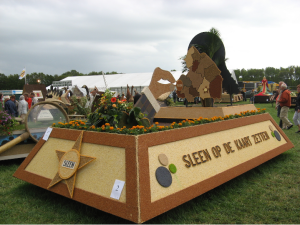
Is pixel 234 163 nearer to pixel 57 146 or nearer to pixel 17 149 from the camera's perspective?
pixel 57 146

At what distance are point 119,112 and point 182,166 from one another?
5.93ft

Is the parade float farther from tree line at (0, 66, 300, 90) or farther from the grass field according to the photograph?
tree line at (0, 66, 300, 90)

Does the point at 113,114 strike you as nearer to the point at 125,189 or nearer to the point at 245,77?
the point at 125,189

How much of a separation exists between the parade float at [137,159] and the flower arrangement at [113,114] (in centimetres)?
2

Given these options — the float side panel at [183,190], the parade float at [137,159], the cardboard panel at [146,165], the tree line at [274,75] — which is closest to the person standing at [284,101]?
the parade float at [137,159]

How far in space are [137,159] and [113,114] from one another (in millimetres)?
1920

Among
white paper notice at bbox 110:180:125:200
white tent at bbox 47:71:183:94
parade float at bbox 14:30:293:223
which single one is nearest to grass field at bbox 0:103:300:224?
parade float at bbox 14:30:293:223

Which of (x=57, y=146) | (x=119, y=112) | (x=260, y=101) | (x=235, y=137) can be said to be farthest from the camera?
(x=260, y=101)

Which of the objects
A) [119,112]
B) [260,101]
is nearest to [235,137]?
[119,112]

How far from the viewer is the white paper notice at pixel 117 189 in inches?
138

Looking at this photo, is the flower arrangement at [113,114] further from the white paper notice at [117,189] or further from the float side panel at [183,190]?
the white paper notice at [117,189]

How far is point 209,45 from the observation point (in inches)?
417

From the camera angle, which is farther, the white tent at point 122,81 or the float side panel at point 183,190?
the white tent at point 122,81

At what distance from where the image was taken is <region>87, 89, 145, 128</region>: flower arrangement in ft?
17.0
